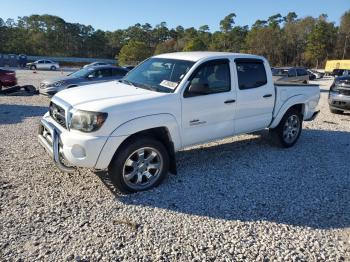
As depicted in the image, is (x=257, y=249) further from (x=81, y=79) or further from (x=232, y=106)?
(x=81, y=79)

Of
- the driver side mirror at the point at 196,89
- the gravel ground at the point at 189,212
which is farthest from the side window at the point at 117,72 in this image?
the driver side mirror at the point at 196,89

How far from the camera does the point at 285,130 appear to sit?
6.82 metres

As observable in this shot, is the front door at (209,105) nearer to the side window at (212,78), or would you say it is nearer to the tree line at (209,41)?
the side window at (212,78)

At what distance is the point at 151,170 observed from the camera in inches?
184

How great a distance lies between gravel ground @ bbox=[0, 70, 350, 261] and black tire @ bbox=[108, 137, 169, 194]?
135 millimetres

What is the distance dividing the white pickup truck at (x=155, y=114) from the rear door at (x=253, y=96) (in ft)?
0.05

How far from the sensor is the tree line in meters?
78.9

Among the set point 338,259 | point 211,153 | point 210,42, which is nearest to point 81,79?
point 211,153

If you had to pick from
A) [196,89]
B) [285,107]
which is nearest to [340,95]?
[285,107]

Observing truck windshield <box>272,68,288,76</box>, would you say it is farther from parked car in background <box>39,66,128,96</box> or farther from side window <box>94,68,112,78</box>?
side window <box>94,68,112,78</box>

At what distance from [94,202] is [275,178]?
2820 mm

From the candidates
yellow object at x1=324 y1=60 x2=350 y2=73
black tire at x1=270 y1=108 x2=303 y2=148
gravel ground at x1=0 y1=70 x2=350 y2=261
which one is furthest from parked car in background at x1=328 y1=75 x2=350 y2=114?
yellow object at x1=324 y1=60 x2=350 y2=73

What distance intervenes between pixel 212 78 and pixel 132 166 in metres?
1.90

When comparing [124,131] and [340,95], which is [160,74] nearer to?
[124,131]
